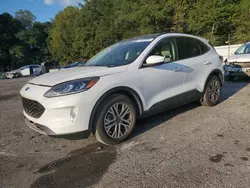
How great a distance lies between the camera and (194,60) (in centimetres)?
477

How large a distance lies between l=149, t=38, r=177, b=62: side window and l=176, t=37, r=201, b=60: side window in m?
0.16

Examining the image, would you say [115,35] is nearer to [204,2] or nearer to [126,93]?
[204,2]

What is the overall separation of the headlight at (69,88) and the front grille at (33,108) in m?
0.22

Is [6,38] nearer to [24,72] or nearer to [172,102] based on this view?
[24,72]

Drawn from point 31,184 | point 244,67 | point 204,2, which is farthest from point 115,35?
point 31,184

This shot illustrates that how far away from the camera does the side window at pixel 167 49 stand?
4.15 metres

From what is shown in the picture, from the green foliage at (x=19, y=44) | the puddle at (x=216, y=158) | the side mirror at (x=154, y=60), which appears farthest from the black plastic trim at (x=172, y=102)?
the green foliage at (x=19, y=44)

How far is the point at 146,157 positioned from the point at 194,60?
251cm

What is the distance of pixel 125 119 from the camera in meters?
3.68

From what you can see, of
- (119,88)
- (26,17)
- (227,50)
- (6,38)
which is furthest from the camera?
(26,17)

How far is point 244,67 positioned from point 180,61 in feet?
18.0

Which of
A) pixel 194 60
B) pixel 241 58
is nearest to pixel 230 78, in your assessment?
pixel 241 58

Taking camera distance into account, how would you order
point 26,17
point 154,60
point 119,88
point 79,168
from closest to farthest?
1. point 79,168
2. point 119,88
3. point 154,60
4. point 26,17

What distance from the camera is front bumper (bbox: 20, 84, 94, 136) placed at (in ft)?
10.1
